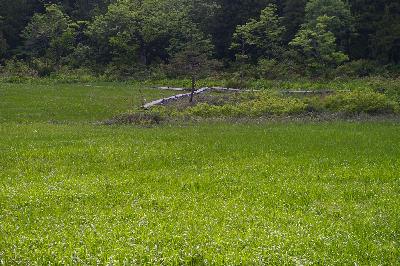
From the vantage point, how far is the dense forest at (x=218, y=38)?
60781 millimetres

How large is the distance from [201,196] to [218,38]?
204ft

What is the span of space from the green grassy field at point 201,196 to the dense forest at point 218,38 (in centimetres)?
3610

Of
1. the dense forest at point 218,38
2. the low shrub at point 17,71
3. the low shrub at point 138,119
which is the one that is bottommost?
the low shrub at point 138,119

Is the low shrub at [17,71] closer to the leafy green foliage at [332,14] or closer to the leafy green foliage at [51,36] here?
the leafy green foliage at [51,36]

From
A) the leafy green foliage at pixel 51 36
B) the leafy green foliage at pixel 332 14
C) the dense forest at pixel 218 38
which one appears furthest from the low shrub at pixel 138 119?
the leafy green foliage at pixel 51 36

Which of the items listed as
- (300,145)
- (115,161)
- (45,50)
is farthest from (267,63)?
(115,161)

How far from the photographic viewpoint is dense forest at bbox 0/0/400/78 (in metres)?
60.8

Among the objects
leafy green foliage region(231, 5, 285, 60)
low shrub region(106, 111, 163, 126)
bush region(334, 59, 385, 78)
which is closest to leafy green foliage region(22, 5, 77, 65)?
leafy green foliage region(231, 5, 285, 60)

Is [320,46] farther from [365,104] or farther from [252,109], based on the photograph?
[252,109]

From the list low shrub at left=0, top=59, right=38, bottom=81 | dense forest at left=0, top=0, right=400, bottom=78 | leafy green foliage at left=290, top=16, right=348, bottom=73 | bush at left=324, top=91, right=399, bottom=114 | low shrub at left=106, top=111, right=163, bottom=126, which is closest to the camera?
low shrub at left=106, top=111, right=163, bottom=126

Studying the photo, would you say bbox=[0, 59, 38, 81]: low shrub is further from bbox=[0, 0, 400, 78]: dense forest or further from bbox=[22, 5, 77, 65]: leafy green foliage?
bbox=[22, 5, 77, 65]: leafy green foliage

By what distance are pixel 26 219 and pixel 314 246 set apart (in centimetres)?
643

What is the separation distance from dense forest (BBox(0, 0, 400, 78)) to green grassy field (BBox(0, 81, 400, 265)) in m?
36.1

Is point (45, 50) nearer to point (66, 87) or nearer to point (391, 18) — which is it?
point (66, 87)
